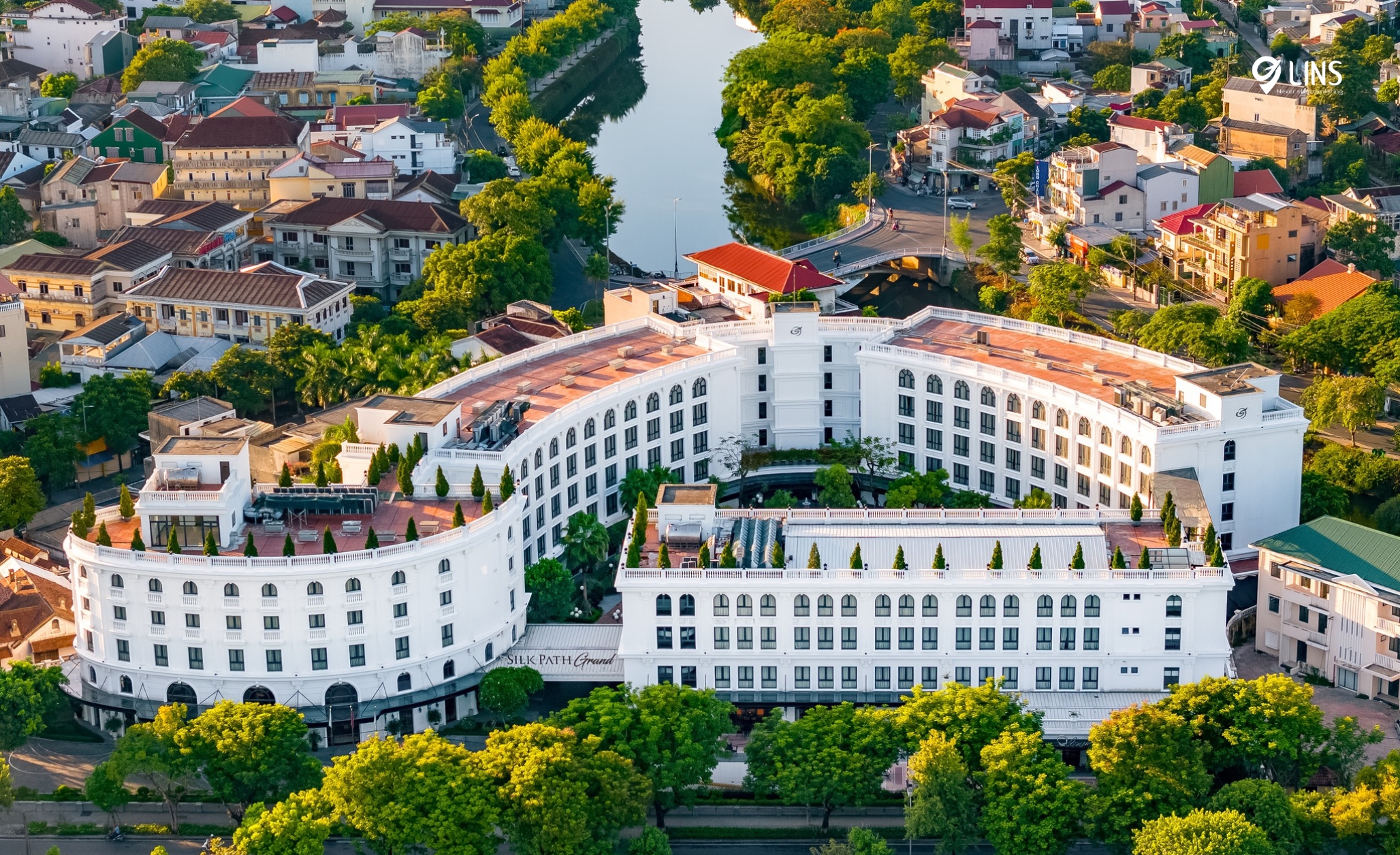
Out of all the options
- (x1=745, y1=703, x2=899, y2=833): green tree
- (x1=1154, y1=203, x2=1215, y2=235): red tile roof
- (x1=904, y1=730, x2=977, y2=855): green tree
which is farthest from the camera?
(x1=1154, y1=203, x2=1215, y2=235): red tile roof

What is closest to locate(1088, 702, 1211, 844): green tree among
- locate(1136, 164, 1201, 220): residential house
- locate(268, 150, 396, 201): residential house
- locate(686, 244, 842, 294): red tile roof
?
locate(686, 244, 842, 294): red tile roof

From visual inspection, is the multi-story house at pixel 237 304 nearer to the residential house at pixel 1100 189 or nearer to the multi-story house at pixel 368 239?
the multi-story house at pixel 368 239

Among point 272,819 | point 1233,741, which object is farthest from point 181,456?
point 1233,741

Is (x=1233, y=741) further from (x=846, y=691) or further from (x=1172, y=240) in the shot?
(x=1172, y=240)

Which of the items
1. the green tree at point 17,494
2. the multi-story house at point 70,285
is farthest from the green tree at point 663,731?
the multi-story house at point 70,285

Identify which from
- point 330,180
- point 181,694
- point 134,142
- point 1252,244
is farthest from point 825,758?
point 134,142

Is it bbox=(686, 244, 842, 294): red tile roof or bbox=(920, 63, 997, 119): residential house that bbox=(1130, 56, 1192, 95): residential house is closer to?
bbox=(920, 63, 997, 119): residential house

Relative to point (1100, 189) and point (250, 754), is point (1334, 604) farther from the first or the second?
point (1100, 189)
